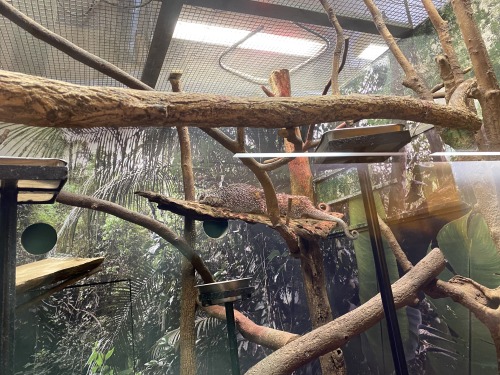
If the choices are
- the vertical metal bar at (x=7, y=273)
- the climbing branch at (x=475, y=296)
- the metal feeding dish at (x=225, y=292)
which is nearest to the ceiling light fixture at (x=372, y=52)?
the climbing branch at (x=475, y=296)

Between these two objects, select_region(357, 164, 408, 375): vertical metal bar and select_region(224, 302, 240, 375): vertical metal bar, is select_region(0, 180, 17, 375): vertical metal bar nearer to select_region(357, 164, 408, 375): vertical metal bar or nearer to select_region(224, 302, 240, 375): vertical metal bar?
select_region(224, 302, 240, 375): vertical metal bar

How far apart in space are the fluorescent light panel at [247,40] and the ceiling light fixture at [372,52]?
0.76ft

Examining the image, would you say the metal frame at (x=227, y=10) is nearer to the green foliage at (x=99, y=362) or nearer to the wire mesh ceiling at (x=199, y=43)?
the wire mesh ceiling at (x=199, y=43)

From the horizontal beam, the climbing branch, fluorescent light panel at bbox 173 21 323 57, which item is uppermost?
the horizontal beam

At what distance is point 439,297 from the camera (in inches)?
60.9

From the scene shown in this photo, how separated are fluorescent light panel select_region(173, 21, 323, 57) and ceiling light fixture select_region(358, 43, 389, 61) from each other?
23 centimetres

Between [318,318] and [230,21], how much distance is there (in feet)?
4.26

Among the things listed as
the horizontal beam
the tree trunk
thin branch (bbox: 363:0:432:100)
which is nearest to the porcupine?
the tree trunk

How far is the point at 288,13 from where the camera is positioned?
65.4 inches

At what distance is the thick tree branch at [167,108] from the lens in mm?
635

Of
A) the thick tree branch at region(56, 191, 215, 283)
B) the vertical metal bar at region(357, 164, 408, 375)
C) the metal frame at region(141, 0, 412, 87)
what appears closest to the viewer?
the vertical metal bar at region(357, 164, 408, 375)

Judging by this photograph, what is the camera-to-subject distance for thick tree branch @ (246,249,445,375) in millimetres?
1289

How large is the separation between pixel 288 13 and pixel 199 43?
39 cm

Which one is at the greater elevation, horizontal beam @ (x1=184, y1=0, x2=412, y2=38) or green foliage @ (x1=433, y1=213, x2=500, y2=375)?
horizontal beam @ (x1=184, y1=0, x2=412, y2=38)
